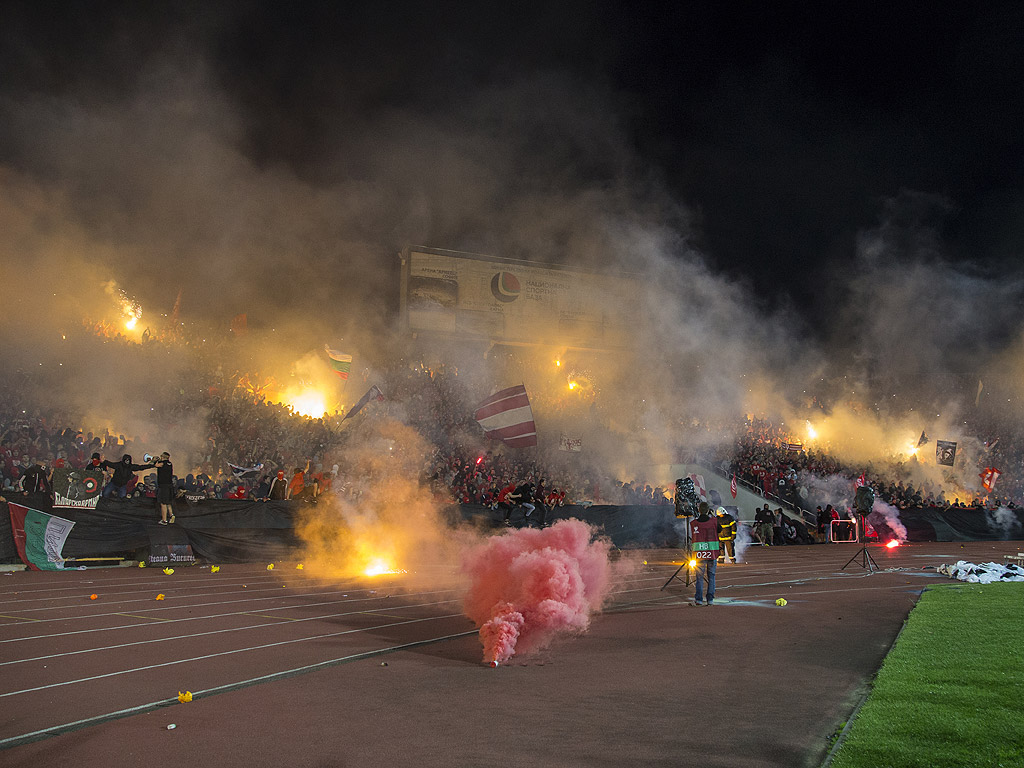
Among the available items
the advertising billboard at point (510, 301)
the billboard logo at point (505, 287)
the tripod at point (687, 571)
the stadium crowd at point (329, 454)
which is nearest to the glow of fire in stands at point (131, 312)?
the stadium crowd at point (329, 454)

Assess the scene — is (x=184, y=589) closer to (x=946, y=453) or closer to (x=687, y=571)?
(x=687, y=571)

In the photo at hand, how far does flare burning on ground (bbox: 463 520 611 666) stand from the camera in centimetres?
682

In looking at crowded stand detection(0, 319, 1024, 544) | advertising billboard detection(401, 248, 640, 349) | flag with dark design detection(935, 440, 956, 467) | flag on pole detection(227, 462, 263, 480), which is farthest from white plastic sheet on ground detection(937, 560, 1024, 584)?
flag with dark design detection(935, 440, 956, 467)

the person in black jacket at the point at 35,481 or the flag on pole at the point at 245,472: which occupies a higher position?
the flag on pole at the point at 245,472

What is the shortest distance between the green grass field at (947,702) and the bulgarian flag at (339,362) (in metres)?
24.1

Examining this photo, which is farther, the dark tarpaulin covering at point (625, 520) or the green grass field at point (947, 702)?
the dark tarpaulin covering at point (625, 520)

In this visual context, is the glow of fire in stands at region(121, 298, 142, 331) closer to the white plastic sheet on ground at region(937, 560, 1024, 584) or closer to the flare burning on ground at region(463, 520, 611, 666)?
the flare burning on ground at region(463, 520, 611, 666)

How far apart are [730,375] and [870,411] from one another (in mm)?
12648

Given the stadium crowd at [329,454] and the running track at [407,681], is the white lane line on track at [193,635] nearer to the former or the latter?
the running track at [407,681]

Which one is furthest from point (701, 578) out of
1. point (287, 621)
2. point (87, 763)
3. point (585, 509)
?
point (585, 509)

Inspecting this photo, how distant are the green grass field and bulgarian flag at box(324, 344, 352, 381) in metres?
24.1

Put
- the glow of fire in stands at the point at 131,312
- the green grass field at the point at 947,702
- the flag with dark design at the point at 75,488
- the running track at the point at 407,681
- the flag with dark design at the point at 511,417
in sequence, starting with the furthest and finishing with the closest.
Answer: the glow of fire in stands at the point at 131,312 → the flag with dark design at the point at 511,417 → the flag with dark design at the point at 75,488 → the running track at the point at 407,681 → the green grass field at the point at 947,702

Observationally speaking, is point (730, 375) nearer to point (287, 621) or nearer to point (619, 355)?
point (619, 355)

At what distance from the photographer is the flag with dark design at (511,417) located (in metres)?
20.9
